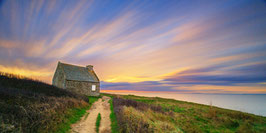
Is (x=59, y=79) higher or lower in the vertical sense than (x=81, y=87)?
higher

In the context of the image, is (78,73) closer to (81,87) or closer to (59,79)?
(81,87)

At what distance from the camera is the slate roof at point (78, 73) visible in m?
27.4

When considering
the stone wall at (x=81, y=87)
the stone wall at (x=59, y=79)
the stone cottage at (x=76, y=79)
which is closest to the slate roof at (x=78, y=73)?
the stone cottage at (x=76, y=79)

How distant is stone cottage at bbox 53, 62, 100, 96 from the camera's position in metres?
26.4

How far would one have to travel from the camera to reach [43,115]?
6031 mm

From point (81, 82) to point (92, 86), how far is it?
3180mm

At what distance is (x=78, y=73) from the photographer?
29828 millimetres

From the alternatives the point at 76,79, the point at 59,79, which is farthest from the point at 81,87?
the point at 59,79

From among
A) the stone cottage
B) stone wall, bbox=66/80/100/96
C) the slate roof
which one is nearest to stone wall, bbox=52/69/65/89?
the stone cottage

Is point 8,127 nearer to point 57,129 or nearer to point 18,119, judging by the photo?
point 18,119

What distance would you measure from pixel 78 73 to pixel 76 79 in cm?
274

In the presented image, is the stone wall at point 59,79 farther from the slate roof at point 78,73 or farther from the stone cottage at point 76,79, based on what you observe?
the slate roof at point 78,73

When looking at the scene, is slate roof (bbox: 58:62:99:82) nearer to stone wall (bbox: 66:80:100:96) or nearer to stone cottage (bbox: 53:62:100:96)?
stone cottage (bbox: 53:62:100:96)

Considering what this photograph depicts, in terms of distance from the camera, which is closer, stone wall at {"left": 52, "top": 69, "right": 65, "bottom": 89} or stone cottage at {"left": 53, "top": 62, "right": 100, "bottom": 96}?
stone cottage at {"left": 53, "top": 62, "right": 100, "bottom": 96}
